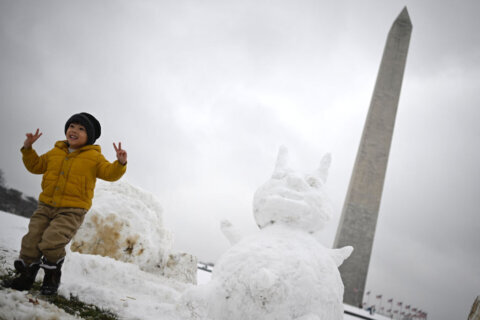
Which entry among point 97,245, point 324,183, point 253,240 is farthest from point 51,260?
point 324,183

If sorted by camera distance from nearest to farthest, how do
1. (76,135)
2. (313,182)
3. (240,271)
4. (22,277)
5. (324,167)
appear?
(22,277) → (76,135) → (240,271) → (313,182) → (324,167)

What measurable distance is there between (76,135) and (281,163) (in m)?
1.77

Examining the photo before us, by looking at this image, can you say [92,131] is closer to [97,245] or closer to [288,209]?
[288,209]

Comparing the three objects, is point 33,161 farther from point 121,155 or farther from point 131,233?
point 131,233

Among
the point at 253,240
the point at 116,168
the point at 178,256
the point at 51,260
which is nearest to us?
the point at 51,260

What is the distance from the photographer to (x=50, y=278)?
5.26ft

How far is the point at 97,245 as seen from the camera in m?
3.04

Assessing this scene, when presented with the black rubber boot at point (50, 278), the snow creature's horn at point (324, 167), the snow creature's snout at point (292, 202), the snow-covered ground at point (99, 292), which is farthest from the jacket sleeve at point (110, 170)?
the snow creature's horn at point (324, 167)

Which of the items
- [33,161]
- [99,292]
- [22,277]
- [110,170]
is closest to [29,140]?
[33,161]

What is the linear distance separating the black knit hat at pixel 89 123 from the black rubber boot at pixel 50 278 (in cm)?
73

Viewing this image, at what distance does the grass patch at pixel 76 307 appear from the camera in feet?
4.77

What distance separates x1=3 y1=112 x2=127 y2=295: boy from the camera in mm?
1546

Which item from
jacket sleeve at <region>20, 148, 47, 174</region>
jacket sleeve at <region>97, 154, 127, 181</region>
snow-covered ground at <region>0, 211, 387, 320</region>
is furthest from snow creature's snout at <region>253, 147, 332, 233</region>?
jacket sleeve at <region>20, 148, 47, 174</region>

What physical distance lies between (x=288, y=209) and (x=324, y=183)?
1.96 ft
